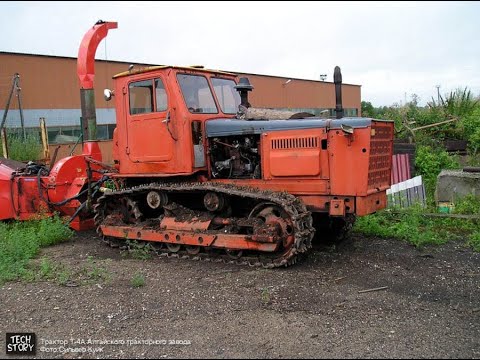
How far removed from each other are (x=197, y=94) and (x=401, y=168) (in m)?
5.95

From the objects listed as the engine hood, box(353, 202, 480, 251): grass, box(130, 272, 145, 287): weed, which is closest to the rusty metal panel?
box(353, 202, 480, 251): grass

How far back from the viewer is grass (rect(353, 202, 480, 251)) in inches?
292

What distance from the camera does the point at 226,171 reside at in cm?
702

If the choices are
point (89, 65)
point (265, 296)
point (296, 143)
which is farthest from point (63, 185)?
point (265, 296)

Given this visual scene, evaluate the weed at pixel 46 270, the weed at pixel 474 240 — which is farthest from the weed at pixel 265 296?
the weed at pixel 474 240

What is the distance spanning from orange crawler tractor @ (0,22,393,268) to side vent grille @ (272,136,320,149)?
0.01 m

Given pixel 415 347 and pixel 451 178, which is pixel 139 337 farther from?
pixel 451 178

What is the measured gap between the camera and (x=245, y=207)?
689 cm

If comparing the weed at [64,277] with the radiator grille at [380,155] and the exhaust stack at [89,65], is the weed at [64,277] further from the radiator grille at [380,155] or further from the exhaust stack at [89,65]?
the radiator grille at [380,155]

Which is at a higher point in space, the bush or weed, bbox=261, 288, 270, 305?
the bush

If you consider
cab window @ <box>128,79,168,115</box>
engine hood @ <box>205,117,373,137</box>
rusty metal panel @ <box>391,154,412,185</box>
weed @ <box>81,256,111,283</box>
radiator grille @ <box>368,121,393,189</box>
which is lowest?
weed @ <box>81,256,111,283</box>

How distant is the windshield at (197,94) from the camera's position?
22.6ft

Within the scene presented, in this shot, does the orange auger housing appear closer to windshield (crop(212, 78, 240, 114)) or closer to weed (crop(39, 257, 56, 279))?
weed (crop(39, 257, 56, 279))

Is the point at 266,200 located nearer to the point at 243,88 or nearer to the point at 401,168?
the point at 243,88
